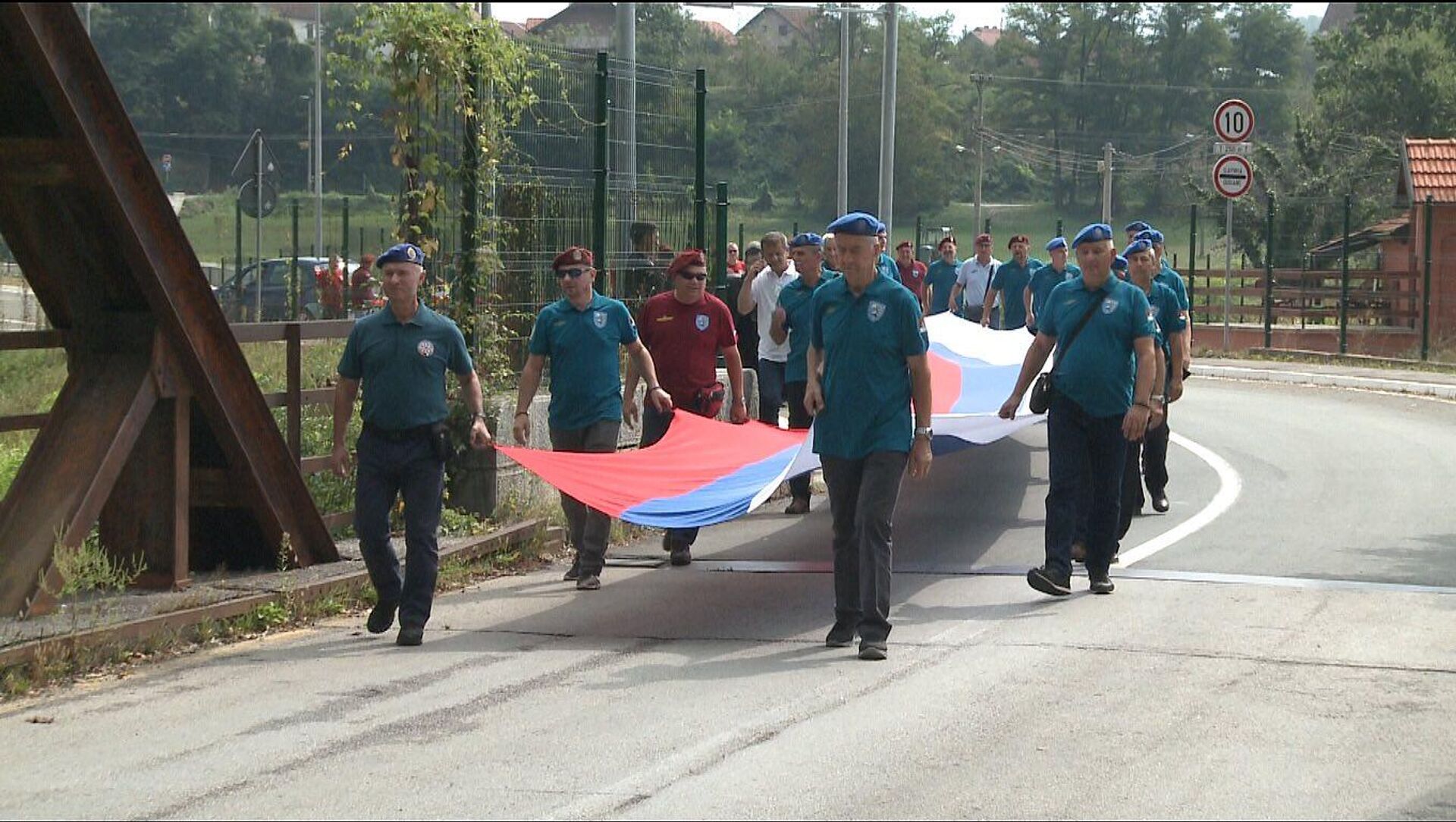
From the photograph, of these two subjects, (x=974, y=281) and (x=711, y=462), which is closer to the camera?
(x=711, y=462)

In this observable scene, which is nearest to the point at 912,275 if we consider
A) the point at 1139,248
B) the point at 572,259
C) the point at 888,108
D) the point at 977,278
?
the point at 977,278

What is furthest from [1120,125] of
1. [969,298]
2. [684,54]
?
[969,298]

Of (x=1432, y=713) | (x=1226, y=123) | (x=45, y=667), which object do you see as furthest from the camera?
(x=1226, y=123)

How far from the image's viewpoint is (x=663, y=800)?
6.19m

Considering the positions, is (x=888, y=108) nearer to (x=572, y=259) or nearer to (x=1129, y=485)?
(x=1129, y=485)

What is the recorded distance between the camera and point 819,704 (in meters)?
7.61

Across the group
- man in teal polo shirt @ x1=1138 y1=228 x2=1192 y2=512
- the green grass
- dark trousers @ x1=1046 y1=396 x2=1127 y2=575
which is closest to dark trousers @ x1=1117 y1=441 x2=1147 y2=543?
man in teal polo shirt @ x1=1138 y1=228 x2=1192 y2=512

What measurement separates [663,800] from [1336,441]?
12915 millimetres

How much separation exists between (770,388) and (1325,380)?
13.8 meters

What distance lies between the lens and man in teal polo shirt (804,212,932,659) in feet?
28.9

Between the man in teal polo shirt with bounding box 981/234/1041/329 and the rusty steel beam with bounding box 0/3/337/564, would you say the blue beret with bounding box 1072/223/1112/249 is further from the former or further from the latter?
the man in teal polo shirt with bounding box 981/234/1041/329

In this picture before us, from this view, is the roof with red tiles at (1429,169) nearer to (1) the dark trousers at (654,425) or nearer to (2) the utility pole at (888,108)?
(2) the utility pole at (888,108)

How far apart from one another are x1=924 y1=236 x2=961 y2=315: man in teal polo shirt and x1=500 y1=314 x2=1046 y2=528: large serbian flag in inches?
325

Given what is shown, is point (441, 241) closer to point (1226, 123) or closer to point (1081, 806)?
point (1081, 806)
